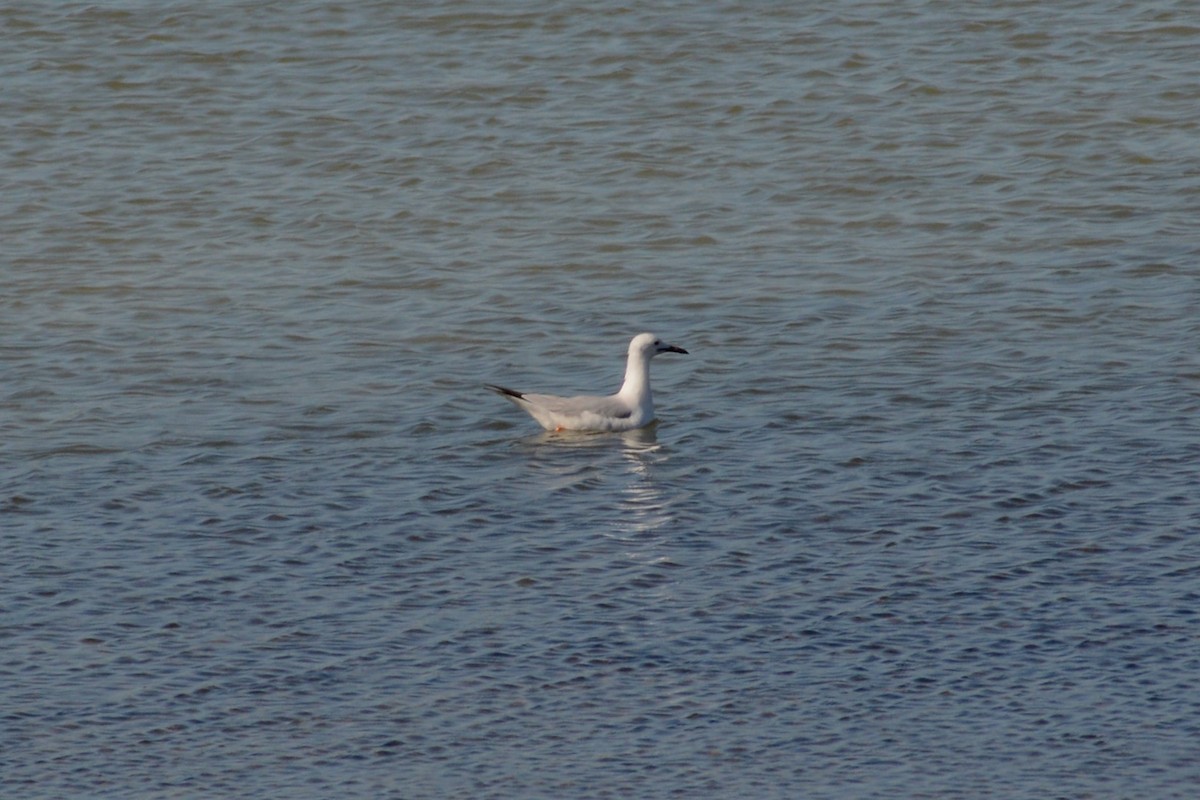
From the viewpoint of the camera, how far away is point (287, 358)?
56.6ft

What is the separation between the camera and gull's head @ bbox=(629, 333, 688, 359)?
15977mm

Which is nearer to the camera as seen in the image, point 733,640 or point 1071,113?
point 733,640

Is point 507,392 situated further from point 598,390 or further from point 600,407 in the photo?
point 598,390

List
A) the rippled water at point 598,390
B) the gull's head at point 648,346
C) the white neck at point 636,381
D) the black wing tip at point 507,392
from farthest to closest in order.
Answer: the gull's head at point 648,346
the white neck at point 636,381
the black wing tip at point 507,392
the rippled water at point 598,390

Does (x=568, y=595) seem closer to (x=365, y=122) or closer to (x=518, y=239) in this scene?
(x=518, y=239)

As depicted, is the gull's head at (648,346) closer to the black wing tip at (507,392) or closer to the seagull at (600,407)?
the seagull at (600,407)

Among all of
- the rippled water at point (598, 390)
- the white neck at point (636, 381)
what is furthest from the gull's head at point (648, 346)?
the rippled water at point (598, 390)

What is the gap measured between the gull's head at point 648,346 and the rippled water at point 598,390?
1.43ft

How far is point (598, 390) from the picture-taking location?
16.6 meters

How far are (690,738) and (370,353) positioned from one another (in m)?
8.35

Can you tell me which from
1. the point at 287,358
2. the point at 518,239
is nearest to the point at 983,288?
the point at 518,239

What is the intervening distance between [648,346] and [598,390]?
0.78 meters

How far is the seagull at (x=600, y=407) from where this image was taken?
15352 millimetres

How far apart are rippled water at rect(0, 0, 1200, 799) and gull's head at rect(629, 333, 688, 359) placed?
1.43ft
